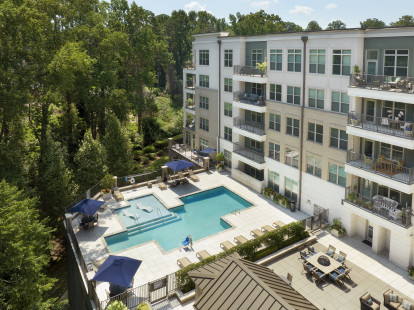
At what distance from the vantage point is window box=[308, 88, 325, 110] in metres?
25.3

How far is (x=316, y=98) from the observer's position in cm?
2575

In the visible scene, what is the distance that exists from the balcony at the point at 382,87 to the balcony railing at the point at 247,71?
9777mm

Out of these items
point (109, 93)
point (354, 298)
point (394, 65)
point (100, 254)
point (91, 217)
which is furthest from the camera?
point (109, 93)

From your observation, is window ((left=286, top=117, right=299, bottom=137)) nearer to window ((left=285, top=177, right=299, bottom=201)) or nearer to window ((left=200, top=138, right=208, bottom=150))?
window ((left=285, top=177, right=299, bottom=201))

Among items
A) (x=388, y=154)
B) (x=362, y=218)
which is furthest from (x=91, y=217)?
(x=388, y=154)

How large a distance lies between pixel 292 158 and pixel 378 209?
28.2ft

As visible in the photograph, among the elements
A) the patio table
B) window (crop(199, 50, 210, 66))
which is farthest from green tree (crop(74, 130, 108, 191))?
the patio table

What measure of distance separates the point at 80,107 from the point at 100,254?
87.9 feet

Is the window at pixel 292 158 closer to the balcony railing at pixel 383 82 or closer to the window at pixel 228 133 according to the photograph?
the balcony railing at pixel 383 82

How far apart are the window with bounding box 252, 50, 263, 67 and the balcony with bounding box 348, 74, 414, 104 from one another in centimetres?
1075

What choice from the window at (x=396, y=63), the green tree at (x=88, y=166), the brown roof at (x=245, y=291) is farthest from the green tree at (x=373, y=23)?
the brown roof at (x=245, y=291)

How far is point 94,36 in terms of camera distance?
40.1m

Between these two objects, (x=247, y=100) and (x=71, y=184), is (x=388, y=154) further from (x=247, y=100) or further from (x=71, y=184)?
(x=71, y=184)

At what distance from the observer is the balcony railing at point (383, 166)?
2044 centimetres
